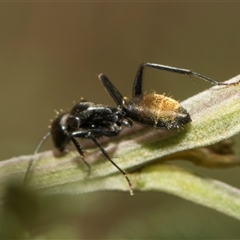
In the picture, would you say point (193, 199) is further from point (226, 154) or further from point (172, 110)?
point (172, 110)

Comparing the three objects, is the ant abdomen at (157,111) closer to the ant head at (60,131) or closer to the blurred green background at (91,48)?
the ant head at (60,131)

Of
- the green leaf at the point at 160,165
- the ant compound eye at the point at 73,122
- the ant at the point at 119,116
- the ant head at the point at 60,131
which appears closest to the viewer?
the green leaf at the point at 160,165

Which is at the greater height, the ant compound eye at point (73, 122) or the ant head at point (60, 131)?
the ant compound eye at point (73, 122)

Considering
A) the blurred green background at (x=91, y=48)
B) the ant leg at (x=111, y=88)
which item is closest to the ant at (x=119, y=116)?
the ant leg at (x=111, y=88)

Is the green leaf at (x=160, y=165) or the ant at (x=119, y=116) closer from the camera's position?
the green leaf at (x=160, y=165)

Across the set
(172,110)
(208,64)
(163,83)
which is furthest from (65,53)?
(172,110)

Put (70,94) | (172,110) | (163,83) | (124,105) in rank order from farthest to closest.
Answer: (70,94), (163,83), (124,105), (172,110)

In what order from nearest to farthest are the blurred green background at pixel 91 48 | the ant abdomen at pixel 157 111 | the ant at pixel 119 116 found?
the ant abdomen at pixel 157 111, the ant at pixel 119 116, the blurred green background at pixel 91 48
